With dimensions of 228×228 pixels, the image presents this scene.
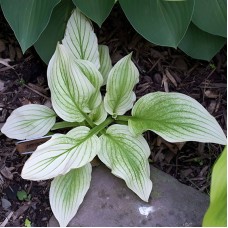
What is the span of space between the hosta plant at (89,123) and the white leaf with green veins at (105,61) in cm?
7

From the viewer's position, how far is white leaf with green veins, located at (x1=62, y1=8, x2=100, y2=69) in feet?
5.69

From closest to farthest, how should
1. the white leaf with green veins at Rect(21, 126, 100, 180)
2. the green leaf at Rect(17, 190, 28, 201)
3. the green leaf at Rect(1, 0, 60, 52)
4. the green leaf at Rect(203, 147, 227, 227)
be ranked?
1. the green leaf at Rect(203, 147, 227, 227)
2. the white leaf with green veins at Rect(21, 126, 100, 180)
3. the green leaf at Rect(1, 0, 60, 52)
4. the green leaf at Rect(17, 190, 28, 201)

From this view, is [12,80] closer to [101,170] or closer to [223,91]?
[101,170]

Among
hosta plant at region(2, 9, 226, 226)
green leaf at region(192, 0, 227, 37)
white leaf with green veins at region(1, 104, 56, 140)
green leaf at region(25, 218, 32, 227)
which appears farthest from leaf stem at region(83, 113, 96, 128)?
green leaf at region(192, 0, 227, 37)

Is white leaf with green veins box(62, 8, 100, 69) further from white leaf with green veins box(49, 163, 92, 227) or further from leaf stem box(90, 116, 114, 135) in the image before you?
white leaf with green veins box(49, 163, 92, 227)

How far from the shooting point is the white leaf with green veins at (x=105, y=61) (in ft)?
5.90

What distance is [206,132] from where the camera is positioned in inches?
60.6

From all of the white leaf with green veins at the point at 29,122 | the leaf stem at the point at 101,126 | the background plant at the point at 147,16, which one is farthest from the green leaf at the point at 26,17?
the leaf stem at the point at 101,126

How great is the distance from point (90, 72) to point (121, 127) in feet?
0.72

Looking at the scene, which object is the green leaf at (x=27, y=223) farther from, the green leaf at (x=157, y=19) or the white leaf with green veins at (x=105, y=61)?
the green leaf at (x=157, y=19)

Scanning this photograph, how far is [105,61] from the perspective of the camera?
70.8 inches

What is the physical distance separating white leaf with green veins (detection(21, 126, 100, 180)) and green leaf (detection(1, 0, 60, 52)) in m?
0.34

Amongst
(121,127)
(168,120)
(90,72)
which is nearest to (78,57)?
(90,72)

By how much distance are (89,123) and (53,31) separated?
1.22ft
